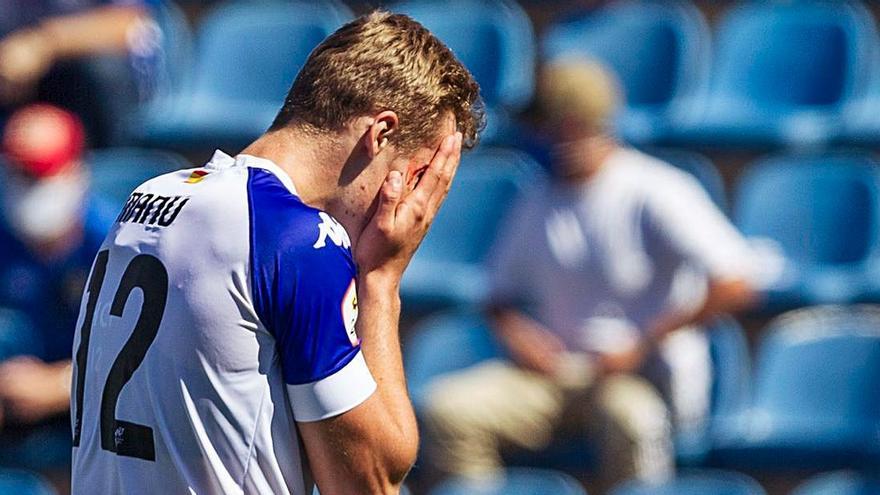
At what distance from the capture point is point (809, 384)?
18.9ft

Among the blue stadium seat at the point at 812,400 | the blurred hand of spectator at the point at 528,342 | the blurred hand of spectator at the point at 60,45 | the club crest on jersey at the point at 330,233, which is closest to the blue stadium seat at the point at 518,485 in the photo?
the blurred hand of spectator at the point at 528,342

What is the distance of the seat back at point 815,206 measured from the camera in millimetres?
6004

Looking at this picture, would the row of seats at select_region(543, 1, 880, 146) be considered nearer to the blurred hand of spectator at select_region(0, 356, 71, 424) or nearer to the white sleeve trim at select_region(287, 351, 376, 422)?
the blurred hand of spectator at select_region(0, 356, 71, 424)

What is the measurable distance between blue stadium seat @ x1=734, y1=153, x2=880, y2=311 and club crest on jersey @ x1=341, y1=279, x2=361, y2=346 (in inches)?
153

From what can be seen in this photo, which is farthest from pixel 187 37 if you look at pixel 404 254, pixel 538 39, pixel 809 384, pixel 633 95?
pixel 404 254

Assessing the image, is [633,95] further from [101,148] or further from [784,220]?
[101,148]

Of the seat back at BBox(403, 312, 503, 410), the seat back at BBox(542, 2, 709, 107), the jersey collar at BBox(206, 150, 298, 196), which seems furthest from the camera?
the seat back at BBox(542, 2, 709, 107)

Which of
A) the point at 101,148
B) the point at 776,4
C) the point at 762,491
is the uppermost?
the point at 776,4

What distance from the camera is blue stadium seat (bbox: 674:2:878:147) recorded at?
6.29m

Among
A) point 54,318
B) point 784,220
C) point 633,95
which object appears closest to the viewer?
point 54,318

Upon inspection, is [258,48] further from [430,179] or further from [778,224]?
[430,179]

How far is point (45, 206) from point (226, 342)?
3.37 metres

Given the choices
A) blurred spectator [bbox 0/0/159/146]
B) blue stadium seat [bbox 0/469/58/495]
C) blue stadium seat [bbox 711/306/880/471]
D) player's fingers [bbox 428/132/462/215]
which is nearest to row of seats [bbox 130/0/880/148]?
blurred spectator [bbox 0/0/159/146]

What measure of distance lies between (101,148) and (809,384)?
3149mm
